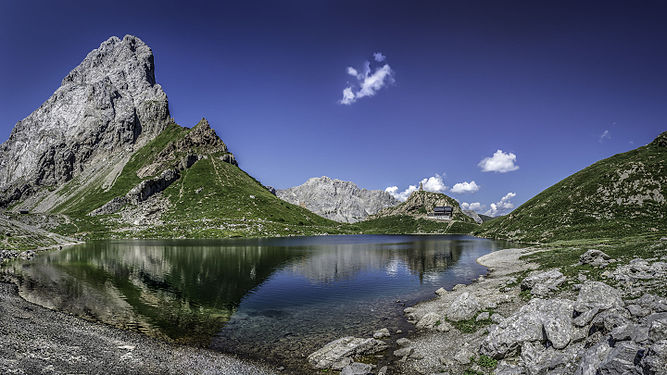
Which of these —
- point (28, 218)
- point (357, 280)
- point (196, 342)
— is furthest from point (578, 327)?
point (28, 218)

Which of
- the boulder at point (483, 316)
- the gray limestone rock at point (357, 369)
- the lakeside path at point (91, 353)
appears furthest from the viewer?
the boulder at point (483, 316)

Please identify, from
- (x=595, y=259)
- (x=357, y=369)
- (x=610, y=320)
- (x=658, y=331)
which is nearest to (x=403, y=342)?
(x=357, y=369)

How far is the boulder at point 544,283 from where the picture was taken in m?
38.0

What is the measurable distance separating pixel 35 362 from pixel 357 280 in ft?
176

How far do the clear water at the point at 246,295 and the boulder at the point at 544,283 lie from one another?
16.5 m

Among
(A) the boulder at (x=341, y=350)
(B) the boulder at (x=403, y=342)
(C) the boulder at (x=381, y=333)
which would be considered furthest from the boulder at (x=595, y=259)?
(A) the boulder at (x=341, y=350)

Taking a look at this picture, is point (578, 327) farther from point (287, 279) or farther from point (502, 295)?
point (287, 279)

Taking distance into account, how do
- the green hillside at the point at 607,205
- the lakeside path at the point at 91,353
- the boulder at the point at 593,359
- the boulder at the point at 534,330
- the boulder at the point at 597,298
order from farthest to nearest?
1. the green hillside at the point at 607,205
2. the lakeside path at the point at 91,353
3. the boulder at the point at 597,298
4. the boulder at the point at 534,330
5. the boulder at the point at 593,359

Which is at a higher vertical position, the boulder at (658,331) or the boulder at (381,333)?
the boulder at (658,331)

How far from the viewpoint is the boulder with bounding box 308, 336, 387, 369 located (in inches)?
1126

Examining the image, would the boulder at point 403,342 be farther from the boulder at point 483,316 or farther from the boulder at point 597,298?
the boulder at point 597,298

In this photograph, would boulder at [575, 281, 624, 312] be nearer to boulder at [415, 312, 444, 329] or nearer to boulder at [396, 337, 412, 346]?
boulder at [415, 312, 444, 329]

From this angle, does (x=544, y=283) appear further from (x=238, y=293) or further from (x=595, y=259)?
(x=238, y=293)

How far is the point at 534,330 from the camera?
79.6ft
